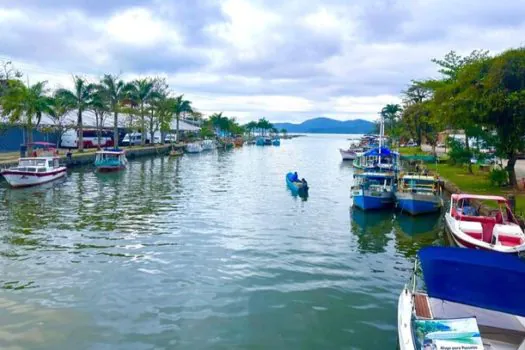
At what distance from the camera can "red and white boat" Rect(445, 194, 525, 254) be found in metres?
15.8

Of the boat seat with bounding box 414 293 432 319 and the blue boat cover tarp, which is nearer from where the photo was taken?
the blue boat cover tarp

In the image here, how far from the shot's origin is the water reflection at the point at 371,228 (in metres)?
19.9

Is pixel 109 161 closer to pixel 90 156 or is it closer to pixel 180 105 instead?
pixel 90 156

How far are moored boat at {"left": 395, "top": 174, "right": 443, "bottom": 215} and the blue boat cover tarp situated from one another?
17235 millimetres

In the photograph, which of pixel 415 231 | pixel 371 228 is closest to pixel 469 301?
pixel 415 231

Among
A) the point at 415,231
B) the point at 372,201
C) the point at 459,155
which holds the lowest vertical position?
the point at 415,231

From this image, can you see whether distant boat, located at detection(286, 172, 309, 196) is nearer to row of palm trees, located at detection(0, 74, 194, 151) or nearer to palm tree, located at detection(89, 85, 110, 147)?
row of palm trees, located at detection(0, 74, 194, 151)

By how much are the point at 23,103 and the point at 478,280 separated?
154 ft

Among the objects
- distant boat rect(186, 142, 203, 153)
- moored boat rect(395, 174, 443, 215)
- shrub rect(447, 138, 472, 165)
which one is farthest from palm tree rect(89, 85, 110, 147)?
moored boat rect(395, 174, 443, 215)

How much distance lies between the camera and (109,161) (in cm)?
4831

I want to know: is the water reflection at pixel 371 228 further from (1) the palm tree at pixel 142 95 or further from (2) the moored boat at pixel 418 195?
(1) the palm tree at pixel 142 95

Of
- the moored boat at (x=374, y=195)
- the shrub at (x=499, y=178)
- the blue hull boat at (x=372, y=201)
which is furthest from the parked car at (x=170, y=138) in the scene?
the shrub at (x=499, y=178)

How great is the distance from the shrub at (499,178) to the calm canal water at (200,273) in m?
6.60

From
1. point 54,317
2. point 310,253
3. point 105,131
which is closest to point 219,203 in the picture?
point 310,253
